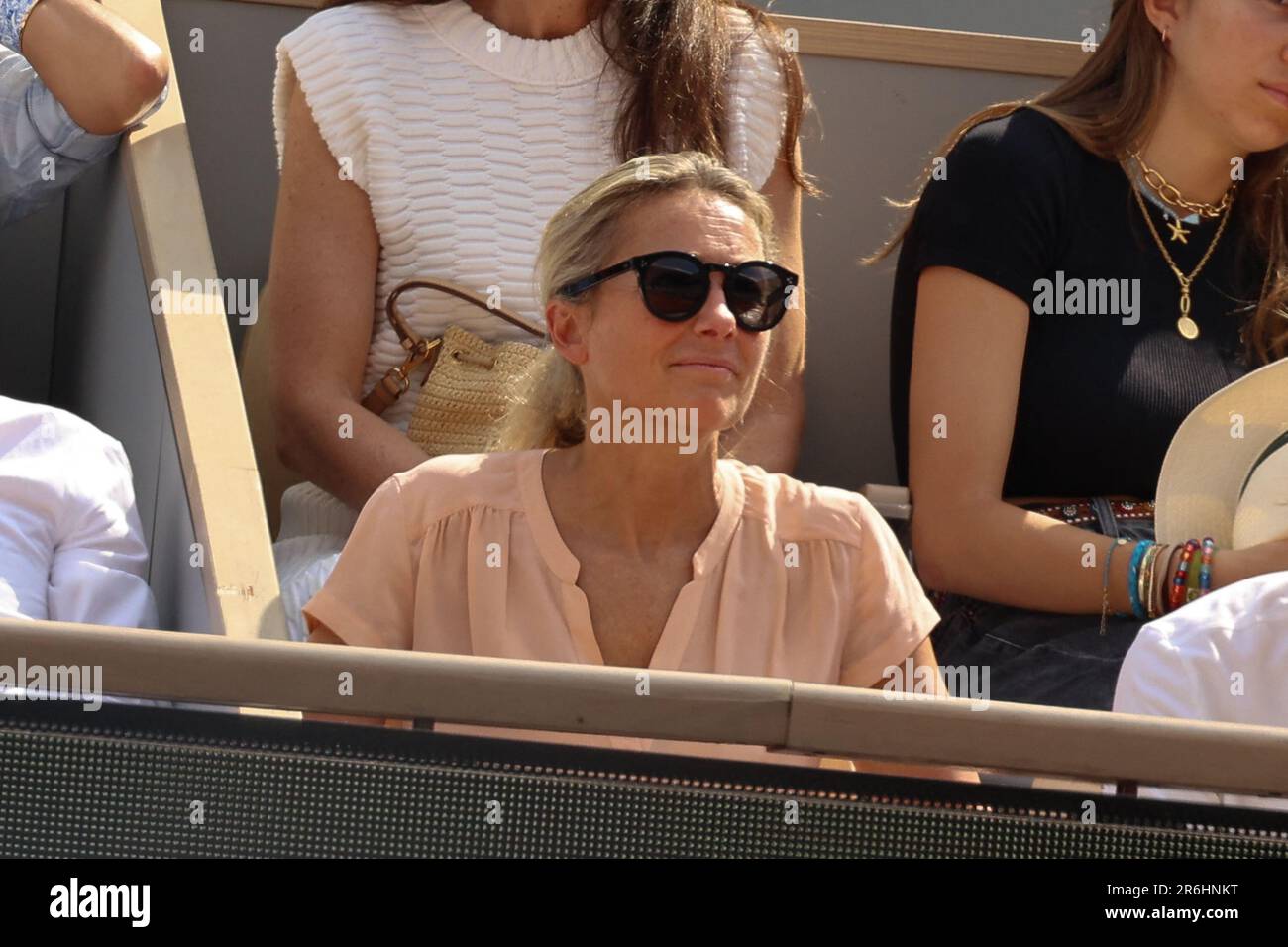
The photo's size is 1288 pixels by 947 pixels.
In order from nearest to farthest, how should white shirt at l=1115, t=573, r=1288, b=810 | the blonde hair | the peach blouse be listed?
white shirt at l=1115, t=573, r=1288, b=810, the peach blouse, the blonde hair

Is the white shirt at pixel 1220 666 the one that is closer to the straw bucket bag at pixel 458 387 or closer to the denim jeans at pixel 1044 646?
the denim jeans at pixel 1044 646

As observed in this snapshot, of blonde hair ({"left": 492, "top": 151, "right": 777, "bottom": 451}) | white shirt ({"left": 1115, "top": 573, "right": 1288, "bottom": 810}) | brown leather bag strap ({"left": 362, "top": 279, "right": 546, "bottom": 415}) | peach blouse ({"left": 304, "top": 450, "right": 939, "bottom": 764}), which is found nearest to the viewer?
white shirt ({"left": 1115, "top": 573, "right": 1288, "bottom": 810})

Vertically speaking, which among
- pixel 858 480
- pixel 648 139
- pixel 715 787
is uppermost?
pixel 648 139

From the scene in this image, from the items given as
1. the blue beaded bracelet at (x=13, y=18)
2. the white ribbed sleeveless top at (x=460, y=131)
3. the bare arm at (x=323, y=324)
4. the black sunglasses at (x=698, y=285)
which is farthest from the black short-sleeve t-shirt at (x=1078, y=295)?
the blue beaded bracelet at (x=13, y=18)

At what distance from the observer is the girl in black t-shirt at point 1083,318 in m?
2.59

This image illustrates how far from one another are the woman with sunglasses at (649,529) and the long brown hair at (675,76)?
52 centimetres

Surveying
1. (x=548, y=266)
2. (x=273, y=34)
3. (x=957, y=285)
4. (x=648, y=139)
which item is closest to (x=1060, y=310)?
(x=957, y=285)

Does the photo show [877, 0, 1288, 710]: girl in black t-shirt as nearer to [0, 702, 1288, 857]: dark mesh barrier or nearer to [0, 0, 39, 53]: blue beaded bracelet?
[0, 702, 1288, 857]: dark mesh barrier

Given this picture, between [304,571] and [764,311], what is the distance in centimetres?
64

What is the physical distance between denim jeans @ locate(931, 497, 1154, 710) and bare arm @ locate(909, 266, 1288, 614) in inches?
1.2

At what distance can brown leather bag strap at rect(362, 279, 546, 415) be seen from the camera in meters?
2.67

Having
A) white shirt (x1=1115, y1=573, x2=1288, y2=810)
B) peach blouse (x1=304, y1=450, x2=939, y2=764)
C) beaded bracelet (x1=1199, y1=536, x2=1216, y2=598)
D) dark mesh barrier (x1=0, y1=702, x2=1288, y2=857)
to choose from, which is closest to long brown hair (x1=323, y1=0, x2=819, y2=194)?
peach blouse (x1=304, y1=450, x2=939, y2=764)

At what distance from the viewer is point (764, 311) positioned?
218cm
